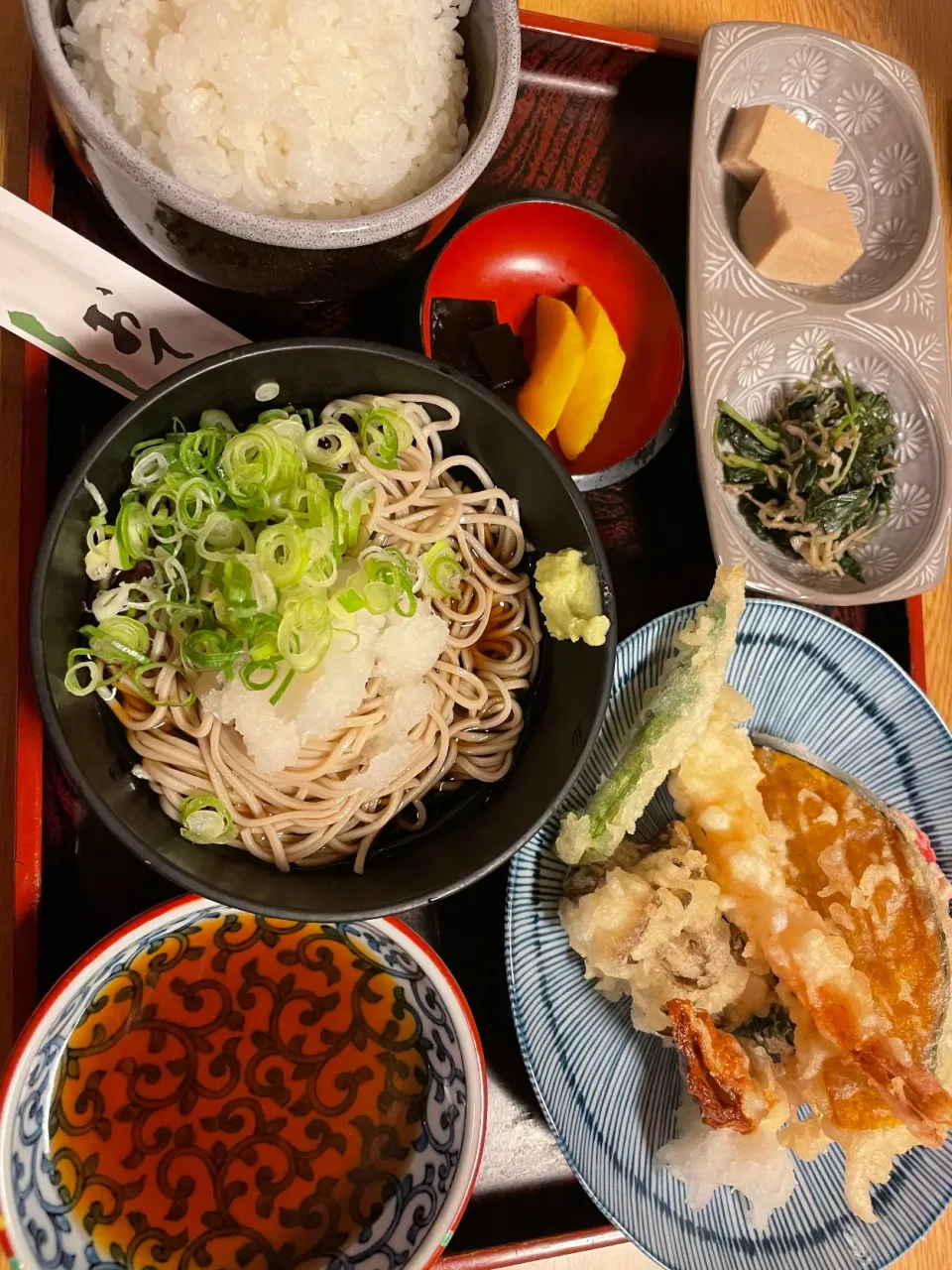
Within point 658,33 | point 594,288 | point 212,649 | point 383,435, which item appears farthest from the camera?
point 658,33

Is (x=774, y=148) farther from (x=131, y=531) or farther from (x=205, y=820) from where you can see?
(x=205, y=820)

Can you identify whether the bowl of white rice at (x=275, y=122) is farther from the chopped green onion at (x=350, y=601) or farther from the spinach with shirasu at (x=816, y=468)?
the spinach with shirasu at (x=816, y=468)

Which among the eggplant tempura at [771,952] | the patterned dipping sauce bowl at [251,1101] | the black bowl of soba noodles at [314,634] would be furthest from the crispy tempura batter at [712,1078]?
the black bowl of soba noodles at [314,634]

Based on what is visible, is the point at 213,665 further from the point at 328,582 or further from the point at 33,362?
the point at 33,362

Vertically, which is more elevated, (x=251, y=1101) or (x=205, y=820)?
(x=205, y=820)

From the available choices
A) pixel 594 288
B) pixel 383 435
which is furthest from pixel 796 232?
pixel 383 435
